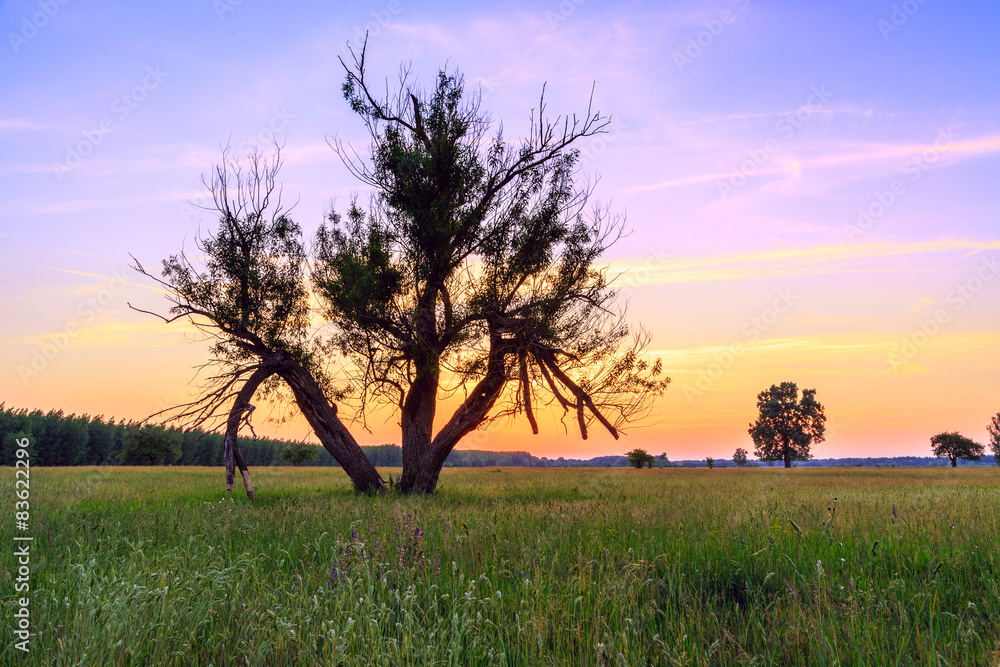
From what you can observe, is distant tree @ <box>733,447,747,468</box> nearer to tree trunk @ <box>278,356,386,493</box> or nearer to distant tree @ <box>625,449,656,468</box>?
distant tree @ <box>625,449,656,468</box>

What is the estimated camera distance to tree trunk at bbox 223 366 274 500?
14383mm

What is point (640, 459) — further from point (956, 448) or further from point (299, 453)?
point (956, 448)

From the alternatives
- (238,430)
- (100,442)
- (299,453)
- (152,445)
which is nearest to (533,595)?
(238,430)

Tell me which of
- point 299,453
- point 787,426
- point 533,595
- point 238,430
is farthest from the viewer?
point 787,426

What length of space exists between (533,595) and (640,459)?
4714cm

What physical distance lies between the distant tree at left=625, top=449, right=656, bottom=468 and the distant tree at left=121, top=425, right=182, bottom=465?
46.9m

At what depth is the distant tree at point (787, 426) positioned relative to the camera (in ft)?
223

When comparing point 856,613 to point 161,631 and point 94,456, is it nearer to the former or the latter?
point 161,631

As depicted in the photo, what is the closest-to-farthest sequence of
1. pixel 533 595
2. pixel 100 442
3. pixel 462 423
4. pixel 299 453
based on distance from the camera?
pixel 533 595
pixel 462 423
pixel 299 453
pixel 100 442

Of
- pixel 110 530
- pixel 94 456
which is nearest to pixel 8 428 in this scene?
pixel 94 456

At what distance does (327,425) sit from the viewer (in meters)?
16.7

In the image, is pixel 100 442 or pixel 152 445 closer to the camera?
pixel 152 445

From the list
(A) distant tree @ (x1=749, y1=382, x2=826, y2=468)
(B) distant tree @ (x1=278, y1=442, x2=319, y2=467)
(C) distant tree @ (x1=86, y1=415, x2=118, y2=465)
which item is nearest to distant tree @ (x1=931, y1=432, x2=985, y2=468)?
(A) distant tree @ (x1=749, y1=382, x2=826, y2=468)

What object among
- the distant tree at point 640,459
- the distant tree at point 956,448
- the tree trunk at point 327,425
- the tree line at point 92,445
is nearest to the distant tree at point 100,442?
the tree line at point 92,445
